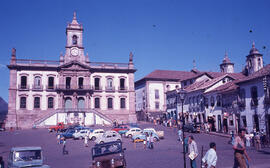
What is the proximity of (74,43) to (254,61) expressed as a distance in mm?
36124

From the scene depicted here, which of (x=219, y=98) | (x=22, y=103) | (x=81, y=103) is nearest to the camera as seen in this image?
(x=219, y=98)

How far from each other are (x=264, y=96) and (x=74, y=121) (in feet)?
114

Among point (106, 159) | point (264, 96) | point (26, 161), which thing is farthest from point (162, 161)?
point (264, 96)

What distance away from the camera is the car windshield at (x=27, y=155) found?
41.3ft

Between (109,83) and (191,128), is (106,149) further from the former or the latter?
(109,83)

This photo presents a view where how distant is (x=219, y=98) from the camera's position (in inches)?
1499

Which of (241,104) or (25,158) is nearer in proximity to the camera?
(25,158)

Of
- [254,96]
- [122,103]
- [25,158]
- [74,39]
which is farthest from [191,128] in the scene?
[74,39]

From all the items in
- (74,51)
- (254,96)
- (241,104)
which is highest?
(74,51)

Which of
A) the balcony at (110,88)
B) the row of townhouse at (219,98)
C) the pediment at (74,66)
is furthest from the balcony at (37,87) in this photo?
the row of townhouse at (219,98)

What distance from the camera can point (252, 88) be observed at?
31.2 metres

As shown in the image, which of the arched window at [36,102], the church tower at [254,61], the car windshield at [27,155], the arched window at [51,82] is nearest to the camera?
the car windshield at [27,155]

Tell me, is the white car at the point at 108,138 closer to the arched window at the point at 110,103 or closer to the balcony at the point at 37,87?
the arched window at the point at 110,103

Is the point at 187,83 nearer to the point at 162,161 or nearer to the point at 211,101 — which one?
the point at 211,101
